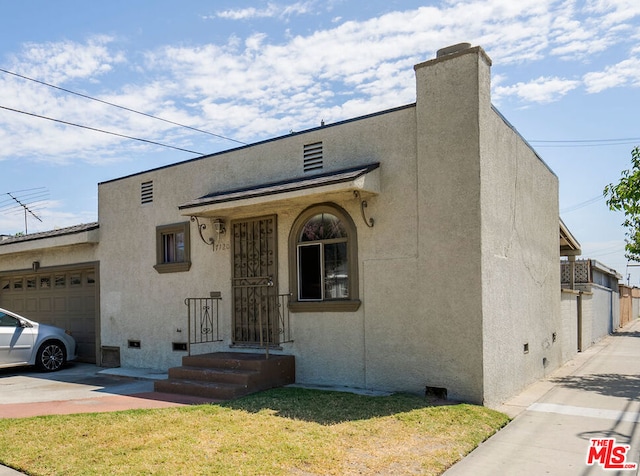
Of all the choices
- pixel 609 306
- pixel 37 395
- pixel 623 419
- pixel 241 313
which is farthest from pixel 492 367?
pixel 609 306

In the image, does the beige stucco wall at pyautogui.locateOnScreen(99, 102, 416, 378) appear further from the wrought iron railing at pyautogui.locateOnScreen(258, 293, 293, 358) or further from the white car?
the white car

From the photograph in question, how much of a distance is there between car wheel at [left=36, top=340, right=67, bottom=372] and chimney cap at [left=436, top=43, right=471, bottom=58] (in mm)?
10389

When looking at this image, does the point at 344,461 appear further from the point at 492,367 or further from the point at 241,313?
the point at 241,313

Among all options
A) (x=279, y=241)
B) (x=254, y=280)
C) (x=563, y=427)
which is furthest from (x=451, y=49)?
(x=563, y=427)

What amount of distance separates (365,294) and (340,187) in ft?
6.02

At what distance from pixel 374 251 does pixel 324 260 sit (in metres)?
1.04

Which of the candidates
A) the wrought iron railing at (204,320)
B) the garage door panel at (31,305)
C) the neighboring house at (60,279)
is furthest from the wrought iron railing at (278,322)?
the garage door panel at (31,305)

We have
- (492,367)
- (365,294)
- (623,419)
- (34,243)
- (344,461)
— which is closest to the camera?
(344,461)

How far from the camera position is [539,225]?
11.7m

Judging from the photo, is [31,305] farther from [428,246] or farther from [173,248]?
[428,246]

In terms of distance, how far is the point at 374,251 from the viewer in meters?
8.75

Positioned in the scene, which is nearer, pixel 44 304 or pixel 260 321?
pixel 260 321

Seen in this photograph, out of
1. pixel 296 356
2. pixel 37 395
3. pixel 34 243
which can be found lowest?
pixel 37 395

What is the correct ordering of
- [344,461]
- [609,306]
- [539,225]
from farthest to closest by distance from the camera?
1. [609,306]
2. [539,225]
3. [344,461]
